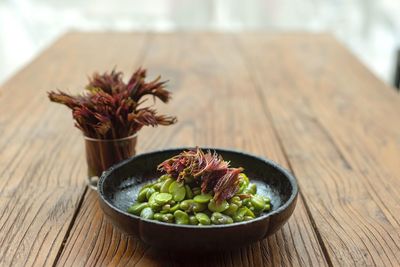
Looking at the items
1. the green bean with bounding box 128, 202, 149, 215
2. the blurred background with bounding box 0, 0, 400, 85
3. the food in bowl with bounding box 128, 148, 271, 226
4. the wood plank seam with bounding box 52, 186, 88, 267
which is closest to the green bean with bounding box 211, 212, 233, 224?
the food in bowl with bounding box 128, 148, 271, 226

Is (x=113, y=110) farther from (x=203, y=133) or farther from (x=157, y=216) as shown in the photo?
(x=203, y=133)

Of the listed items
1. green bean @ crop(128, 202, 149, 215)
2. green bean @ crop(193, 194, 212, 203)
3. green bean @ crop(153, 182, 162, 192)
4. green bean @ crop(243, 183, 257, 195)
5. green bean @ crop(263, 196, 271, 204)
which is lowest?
green bean @ crop(263, 196, 271, 204)

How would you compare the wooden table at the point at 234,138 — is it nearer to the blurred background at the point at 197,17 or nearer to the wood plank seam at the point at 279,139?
the wood plank seam at the point at 279,139

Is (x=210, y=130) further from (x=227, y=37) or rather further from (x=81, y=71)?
(x=227, y=37)

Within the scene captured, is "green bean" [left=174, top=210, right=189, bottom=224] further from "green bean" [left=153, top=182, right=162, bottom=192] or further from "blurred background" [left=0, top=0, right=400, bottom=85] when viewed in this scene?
"blurred background" [left=0, top=0, right=400, bottom=85]

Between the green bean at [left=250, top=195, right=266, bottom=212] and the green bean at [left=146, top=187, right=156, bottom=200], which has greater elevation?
the green bean at [left=146, top=187, right=156, bottom=200]

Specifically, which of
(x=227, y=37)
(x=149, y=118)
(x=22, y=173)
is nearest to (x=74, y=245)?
(x=149, y=118)

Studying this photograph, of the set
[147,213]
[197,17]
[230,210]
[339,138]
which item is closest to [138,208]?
[147,213]
